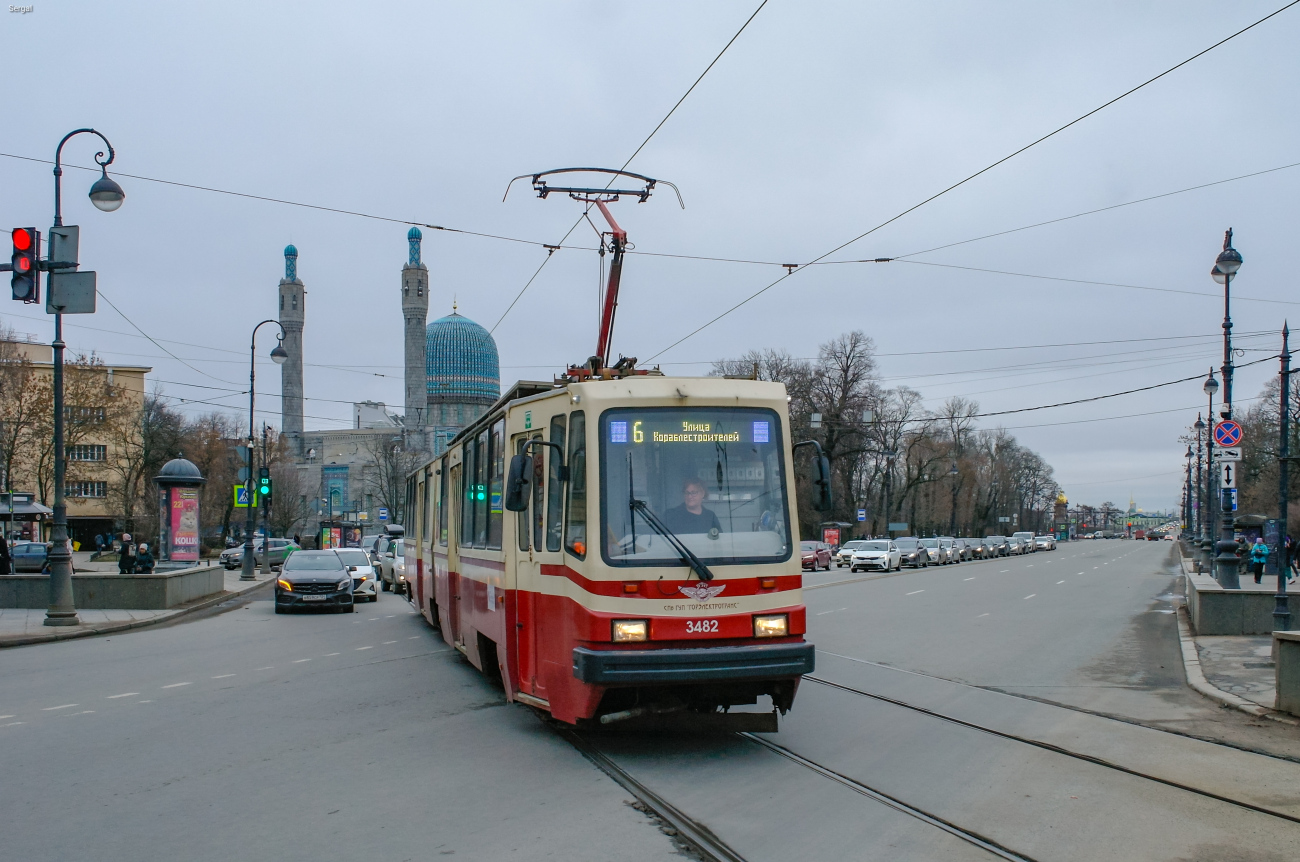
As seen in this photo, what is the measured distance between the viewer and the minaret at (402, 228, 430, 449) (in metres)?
107

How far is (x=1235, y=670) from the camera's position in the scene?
1329cm

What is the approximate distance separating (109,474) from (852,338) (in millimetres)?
48305

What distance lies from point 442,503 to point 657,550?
27.5 feet

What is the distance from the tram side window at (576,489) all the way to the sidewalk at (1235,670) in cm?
673

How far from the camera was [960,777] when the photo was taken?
759 centimetres

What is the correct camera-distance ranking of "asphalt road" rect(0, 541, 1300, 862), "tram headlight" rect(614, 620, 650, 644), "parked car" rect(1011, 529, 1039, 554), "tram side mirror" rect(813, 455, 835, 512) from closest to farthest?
"asphalt road" rect(0, 541, 1300, 862) < "tram headlight" rect(614, 620, 650, 644) < "tram side mirror" rect(813, 455, 835, 512) < "parked car" rect(1011, 529, 1039, 554)

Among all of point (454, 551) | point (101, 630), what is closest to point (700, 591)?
point (454, 551)

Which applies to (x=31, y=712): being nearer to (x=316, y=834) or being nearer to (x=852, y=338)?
(x=316, y=834)

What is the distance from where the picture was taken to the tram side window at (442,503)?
15371 mm

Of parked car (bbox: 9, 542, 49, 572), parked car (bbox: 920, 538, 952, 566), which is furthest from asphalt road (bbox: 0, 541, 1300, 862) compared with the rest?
parked car (bbox: 920, 538, 952, 566)

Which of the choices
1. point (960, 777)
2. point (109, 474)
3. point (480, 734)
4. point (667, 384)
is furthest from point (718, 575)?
point (109, 474)

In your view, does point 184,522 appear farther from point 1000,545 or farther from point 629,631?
point 1000,545

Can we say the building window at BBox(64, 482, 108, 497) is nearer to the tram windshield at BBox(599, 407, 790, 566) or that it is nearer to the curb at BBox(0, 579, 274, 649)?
the curb at BBox(0, 579, 274, 649)

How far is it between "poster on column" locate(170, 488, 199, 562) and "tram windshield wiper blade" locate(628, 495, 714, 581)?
27249 millimetres
